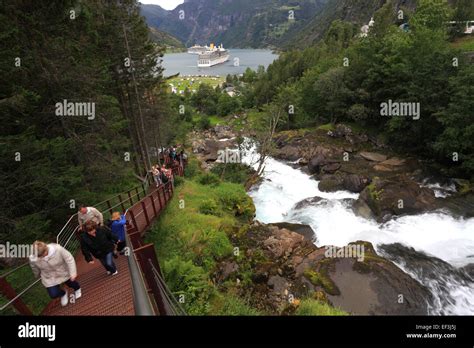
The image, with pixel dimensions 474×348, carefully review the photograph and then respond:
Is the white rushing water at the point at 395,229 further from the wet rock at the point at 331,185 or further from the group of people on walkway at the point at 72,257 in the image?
the group of people on walkway at the point at 72,257

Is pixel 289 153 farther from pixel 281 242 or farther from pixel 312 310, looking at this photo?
pixel 312 310

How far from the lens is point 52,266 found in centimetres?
592

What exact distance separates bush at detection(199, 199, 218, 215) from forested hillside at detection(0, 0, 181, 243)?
17.2ft

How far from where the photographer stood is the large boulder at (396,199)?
19.2m

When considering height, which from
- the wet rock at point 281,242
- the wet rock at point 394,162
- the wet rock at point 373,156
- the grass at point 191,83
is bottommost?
the wet rock at point 281,242

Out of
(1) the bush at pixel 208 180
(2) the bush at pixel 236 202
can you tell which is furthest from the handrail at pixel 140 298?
(1) the bush at pixel 208 180

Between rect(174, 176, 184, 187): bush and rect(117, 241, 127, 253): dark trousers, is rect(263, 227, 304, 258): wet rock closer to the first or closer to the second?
rect(117, 241, 127, 253): dark trousers

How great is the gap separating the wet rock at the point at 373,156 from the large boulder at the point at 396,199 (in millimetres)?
8479

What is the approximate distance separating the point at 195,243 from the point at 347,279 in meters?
7.33

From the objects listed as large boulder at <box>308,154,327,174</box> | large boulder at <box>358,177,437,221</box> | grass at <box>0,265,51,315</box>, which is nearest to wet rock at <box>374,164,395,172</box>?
large boulder at <box>358,177,437,221</box>

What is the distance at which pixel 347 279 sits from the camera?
1142 centimetres

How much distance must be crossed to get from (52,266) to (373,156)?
1281 inches

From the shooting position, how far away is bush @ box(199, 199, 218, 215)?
634 inches
